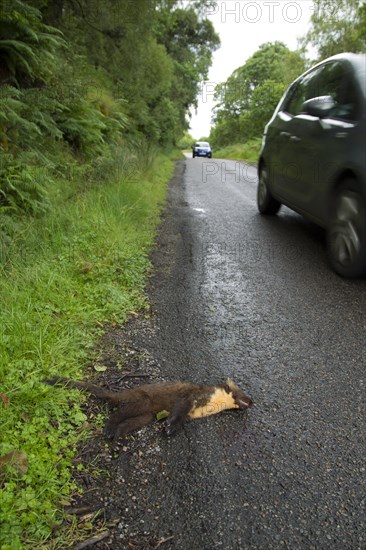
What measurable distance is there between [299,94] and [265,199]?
→ 1449 mm

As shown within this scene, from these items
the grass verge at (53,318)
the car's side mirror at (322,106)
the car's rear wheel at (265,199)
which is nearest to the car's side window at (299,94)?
the car's side mirror at (322,106)

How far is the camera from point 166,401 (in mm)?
1903

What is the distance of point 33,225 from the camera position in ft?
12.9

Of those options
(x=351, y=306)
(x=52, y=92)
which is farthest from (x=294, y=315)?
(x=52, y=92)

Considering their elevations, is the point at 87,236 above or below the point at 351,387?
above

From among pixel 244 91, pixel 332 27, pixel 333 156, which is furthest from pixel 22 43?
pixel 244 91

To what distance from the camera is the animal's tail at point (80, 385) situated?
1949 mm

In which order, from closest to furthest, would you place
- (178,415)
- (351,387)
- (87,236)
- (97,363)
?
(178,415), (351,387), (97,363), (87,236)

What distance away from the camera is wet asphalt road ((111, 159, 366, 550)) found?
1.36 m

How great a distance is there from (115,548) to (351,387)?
1406mm

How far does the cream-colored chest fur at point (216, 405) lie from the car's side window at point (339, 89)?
245 cm

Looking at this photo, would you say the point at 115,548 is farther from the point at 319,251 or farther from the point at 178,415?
the point at 319,251

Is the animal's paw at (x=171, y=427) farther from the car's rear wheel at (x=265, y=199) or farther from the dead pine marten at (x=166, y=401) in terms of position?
the car's rear wheel at (x=265, y=199)

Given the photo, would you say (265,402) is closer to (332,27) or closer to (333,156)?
(333,156)
